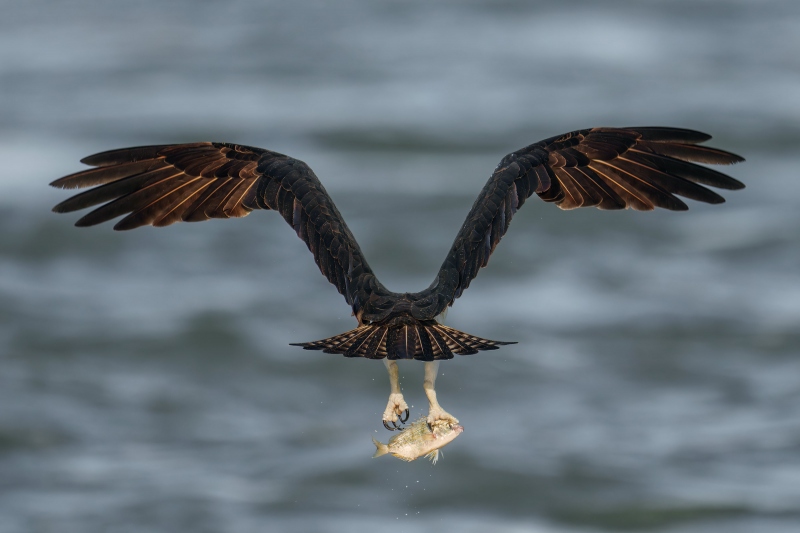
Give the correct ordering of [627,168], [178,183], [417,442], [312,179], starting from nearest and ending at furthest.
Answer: [417,442] → [312,179] → [178,183] → [627,168]

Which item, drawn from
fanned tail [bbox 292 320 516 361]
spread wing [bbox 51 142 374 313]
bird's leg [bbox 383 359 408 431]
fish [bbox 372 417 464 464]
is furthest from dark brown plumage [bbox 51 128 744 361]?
fish [bbox 372 417 464 464]

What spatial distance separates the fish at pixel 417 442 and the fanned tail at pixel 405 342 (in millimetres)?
1078

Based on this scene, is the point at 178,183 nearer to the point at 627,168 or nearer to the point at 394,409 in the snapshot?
the point at 394,409

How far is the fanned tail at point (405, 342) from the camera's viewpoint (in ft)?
50.0

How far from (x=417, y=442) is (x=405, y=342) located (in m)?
1.23

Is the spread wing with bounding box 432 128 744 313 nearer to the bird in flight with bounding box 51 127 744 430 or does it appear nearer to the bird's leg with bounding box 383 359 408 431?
the bird in flight with bounding box 51 127 744 430

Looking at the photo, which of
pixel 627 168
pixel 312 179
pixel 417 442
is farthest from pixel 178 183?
pixel 627 168

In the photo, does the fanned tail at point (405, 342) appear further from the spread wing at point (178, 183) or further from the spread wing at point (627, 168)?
the spread wing at point (627, 168)

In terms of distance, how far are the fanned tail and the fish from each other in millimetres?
1078

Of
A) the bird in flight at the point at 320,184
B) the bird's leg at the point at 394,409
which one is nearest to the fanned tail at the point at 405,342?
the bird's leg at the point at 394,409

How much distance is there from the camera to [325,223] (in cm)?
1783

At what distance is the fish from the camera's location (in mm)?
16109

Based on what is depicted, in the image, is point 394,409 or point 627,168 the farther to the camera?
point 627,168

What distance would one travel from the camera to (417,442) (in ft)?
53.1
